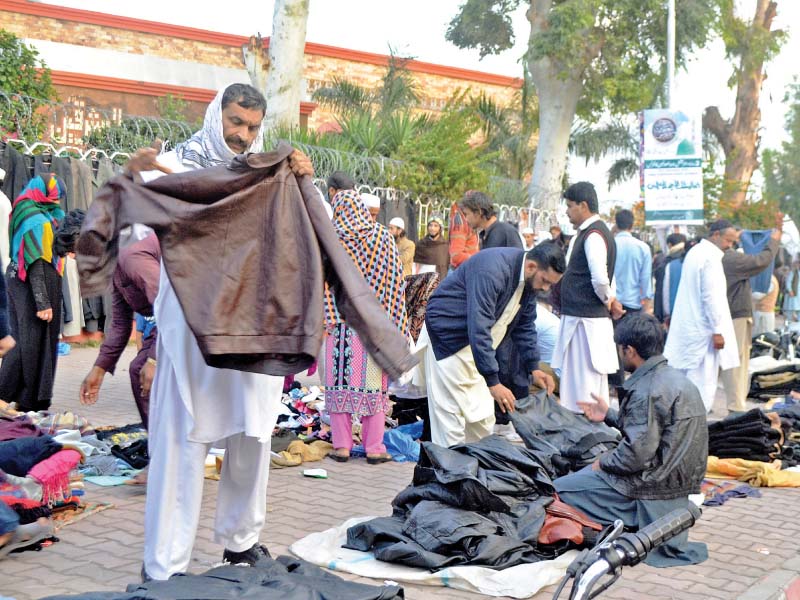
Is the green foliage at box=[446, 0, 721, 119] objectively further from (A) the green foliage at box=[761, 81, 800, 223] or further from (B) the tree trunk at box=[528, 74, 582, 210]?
(A) the green foliage at box=[761, 81, 800, 223]

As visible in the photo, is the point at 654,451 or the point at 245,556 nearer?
the point at 245,556

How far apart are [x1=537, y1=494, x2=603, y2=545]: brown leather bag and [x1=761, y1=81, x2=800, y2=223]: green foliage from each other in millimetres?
50802

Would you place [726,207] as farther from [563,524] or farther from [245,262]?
[245,262]

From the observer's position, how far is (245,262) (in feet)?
11.7

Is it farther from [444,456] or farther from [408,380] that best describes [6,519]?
[408,380]

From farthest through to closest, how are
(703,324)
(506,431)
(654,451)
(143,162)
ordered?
(703,324) → (506,431) → (654,451) → (143,162)

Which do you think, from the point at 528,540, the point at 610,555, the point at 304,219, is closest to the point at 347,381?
the point at 528,540

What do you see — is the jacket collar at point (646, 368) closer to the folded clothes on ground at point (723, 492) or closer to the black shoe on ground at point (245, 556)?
the folded clothes on ground at point (723, 492)

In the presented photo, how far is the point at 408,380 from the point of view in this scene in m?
7.82

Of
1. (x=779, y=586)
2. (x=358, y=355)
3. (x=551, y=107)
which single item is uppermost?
(x=551, y=107)

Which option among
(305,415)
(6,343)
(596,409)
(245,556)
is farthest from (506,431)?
(6,343)

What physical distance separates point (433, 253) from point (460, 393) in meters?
6.25

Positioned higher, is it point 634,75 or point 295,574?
point 634,75

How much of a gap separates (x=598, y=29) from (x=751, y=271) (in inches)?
518
